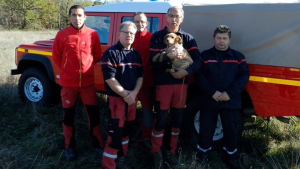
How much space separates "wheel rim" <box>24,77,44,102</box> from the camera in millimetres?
5719

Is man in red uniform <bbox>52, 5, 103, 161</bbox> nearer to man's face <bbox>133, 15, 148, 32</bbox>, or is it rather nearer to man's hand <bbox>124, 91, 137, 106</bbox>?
man's face <bbox>133, 15, 148, 32</bbox>

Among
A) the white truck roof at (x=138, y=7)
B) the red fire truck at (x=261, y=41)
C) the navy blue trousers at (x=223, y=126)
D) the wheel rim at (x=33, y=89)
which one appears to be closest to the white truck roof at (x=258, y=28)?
the red fire truck at (x=261, y=41)

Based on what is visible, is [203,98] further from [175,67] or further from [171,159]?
[171,159]

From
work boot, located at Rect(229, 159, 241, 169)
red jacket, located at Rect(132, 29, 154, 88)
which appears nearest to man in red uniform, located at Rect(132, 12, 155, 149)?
red jacket, located at Rect(132, 29, 154, 88)

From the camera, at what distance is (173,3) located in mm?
4457

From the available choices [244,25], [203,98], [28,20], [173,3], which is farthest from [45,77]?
[28,20]

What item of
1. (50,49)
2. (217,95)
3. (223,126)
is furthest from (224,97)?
(50,49)

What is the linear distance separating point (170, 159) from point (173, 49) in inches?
52.2

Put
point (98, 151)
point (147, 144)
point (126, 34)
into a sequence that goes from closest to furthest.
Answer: point (126, 34) < point (98, 151) < point (147, 144)

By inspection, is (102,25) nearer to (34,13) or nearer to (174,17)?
(174,17)

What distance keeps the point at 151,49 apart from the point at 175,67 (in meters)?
0.34

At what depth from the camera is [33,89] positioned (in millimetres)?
5773

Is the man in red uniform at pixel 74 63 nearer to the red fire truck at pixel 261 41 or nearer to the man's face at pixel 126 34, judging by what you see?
the man's face at pixel 126 34

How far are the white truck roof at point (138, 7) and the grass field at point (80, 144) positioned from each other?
1777mm
